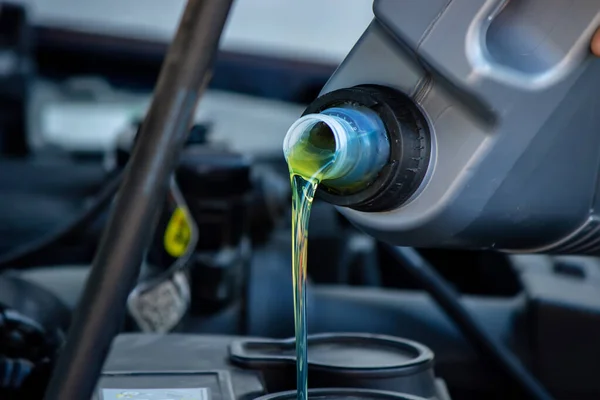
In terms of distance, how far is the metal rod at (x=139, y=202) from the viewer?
445mm

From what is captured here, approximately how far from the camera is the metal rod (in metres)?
0.45

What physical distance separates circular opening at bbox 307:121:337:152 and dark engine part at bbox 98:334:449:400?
0.19 meters

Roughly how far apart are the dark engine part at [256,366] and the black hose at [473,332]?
0.20 m

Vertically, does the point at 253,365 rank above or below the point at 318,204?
below

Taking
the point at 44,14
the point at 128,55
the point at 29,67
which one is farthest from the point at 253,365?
the point at 44,14

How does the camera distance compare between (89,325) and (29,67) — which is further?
(29,67)

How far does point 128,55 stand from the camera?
208cm

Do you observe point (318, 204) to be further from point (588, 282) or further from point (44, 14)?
point (44, 14)

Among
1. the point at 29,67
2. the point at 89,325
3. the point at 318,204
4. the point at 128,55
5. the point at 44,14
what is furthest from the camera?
the point at 44,14

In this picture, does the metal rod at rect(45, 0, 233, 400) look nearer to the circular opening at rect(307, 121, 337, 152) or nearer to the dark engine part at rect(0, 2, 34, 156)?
the circular opening at rect(307, 121, 337, 152)

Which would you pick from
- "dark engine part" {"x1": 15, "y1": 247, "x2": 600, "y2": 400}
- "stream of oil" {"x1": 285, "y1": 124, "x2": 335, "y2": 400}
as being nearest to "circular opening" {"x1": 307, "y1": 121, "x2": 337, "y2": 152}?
"stream of oil" {"x1": 285, "y1": 124, "x2": 335, "y2": 400}

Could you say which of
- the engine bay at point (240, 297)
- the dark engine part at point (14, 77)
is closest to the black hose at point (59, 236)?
the engine bay at point (240, 297)

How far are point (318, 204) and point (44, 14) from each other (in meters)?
1.17

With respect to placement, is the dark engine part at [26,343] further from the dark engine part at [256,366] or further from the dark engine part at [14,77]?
the dark engine part at [14,77]
